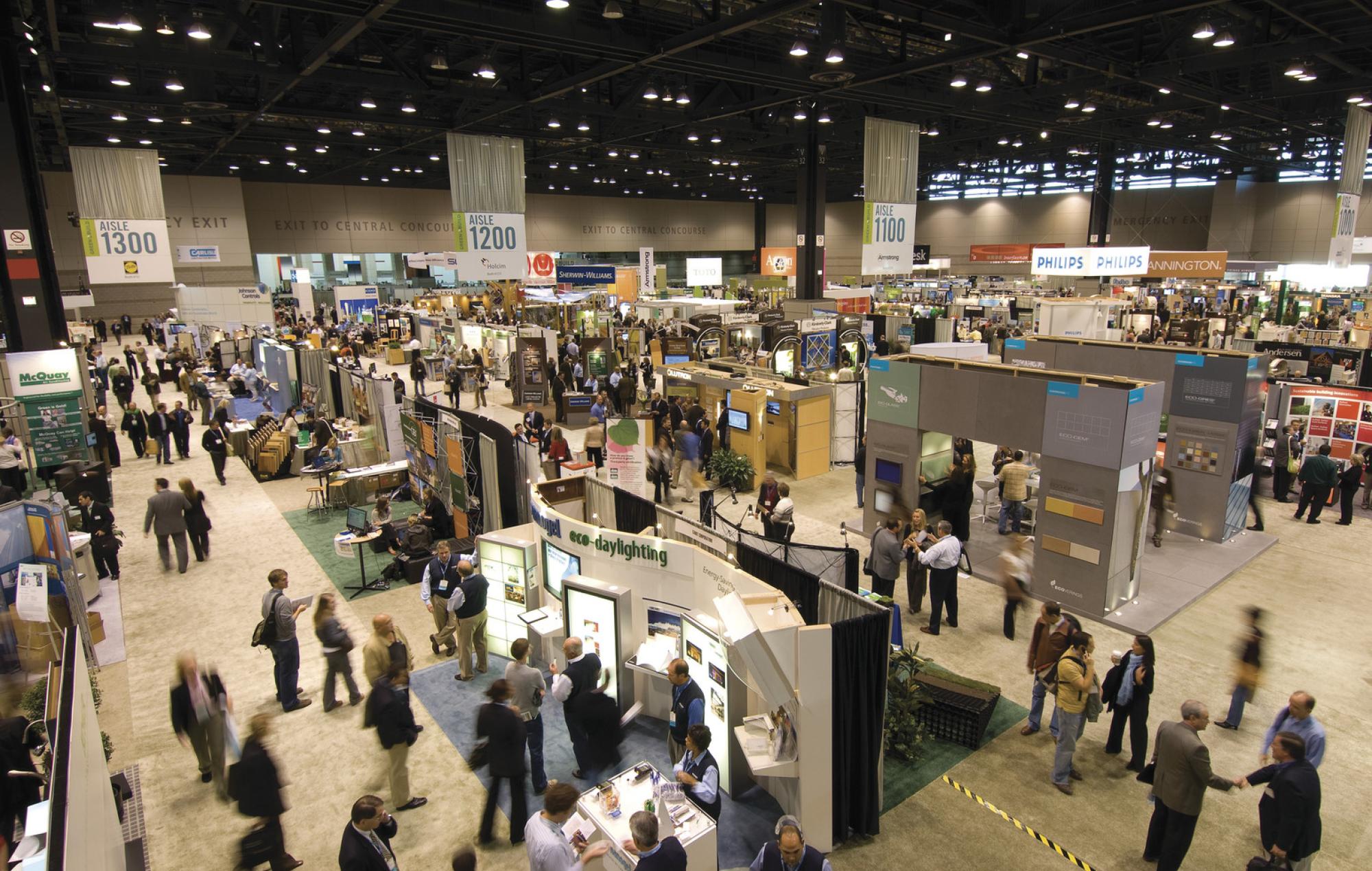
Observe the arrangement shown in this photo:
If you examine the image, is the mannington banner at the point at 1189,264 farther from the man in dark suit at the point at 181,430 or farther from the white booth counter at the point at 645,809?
the man in dark suit at the point at 181,430

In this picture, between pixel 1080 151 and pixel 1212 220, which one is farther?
pixel 1212 220

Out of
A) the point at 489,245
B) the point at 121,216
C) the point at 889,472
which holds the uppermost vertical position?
the point at 121,216

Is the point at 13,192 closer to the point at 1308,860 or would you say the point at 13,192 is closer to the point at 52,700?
the point at 52,700

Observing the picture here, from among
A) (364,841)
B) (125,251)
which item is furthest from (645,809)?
(125,251)

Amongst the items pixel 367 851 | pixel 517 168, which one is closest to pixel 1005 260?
pixel 517 168

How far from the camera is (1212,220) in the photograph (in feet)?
134

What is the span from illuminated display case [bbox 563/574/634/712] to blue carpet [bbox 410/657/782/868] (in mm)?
457

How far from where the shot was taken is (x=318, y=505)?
13.1 metres

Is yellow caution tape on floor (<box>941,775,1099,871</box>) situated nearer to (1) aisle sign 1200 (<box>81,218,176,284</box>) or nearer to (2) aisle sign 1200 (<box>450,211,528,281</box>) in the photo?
(2) aisle sign 1200 (<box>450,211,528,281</box>)

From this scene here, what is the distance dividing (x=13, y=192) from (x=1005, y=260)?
1623 inches

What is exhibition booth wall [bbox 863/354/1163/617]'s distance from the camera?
27.5ft

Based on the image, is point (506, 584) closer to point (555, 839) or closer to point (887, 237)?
point (555, 839)

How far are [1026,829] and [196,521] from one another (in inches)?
424

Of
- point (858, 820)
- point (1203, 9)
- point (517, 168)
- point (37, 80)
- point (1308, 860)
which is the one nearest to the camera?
point (1308, 860)
